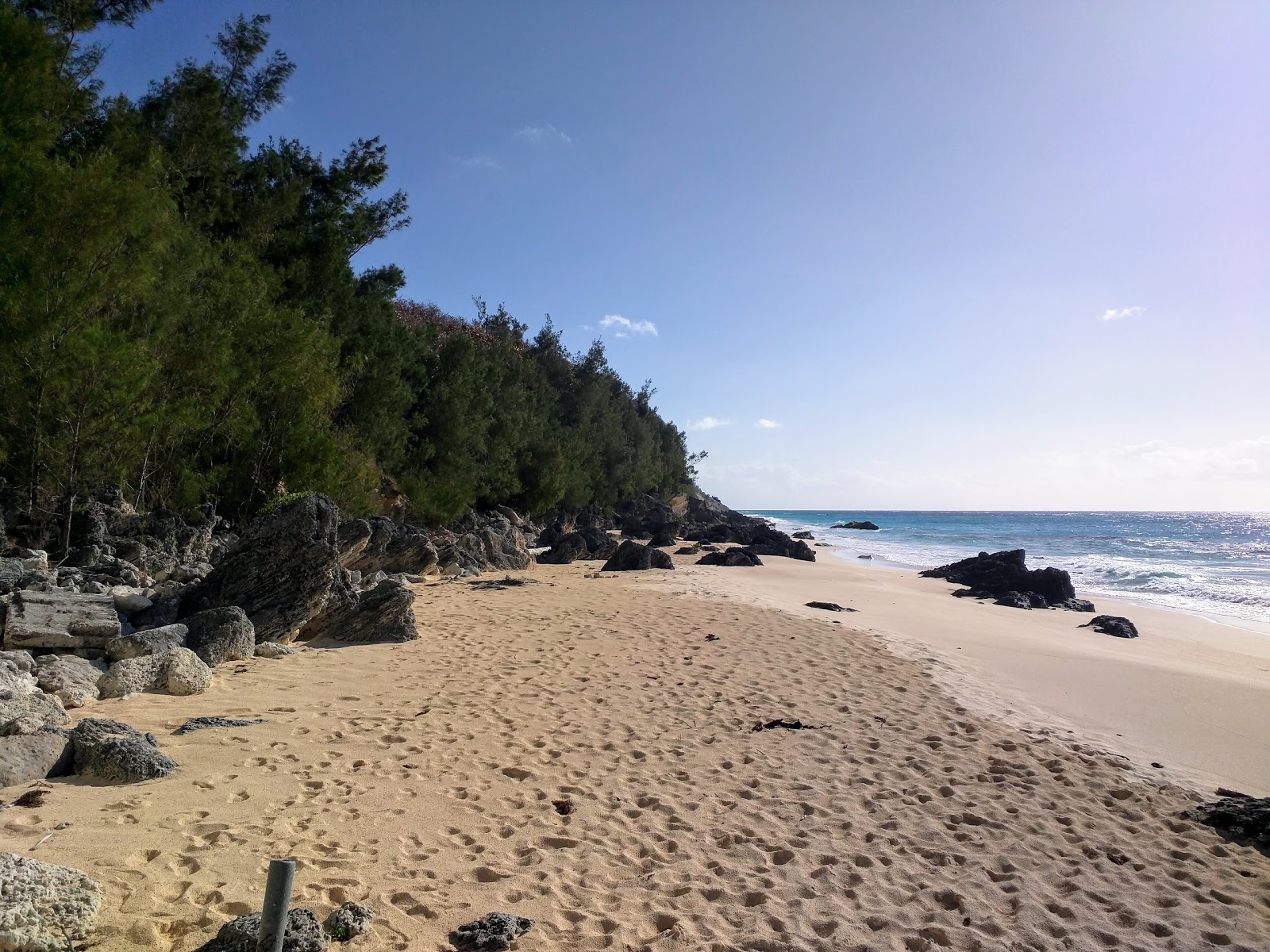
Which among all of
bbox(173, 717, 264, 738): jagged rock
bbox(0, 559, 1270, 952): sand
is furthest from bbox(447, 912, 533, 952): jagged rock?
bbox(173, 717, 264, 738): jagged rock

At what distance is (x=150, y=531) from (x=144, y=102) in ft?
40.3

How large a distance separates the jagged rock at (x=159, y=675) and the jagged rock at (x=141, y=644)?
0.14m

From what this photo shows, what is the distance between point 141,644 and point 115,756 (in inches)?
125

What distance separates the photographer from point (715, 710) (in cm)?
791

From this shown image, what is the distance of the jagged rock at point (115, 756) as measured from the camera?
5027 millimetres

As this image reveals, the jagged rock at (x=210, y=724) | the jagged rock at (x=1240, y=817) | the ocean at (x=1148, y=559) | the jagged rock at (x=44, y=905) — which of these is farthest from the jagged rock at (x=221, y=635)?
the ocean at (x=1148, y=559)

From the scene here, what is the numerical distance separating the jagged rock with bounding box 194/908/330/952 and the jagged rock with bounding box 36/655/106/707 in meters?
4.51

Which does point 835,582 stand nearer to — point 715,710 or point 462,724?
point 715,710

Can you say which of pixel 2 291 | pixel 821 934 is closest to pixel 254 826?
pixel 821 934

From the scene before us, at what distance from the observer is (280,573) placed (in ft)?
33.6

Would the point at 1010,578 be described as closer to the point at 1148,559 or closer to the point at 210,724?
the point at 1148,559

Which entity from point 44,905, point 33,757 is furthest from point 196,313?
point 44,905

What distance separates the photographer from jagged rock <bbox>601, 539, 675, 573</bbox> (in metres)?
24.3

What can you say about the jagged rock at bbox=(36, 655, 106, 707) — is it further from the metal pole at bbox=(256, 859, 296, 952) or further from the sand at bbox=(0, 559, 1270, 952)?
the metal pole at bbox=(256, 859, 296, 952)
